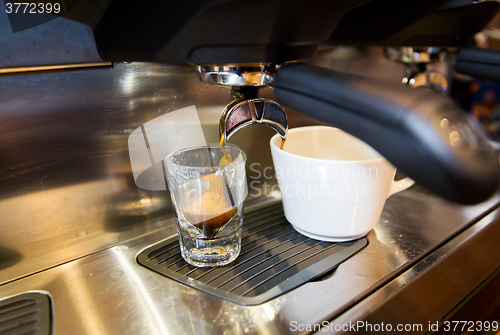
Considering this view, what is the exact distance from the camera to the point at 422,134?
181mm

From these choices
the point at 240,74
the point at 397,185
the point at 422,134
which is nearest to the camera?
the point at 422,134

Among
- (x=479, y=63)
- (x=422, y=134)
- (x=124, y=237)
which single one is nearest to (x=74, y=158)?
(x=124, y=237)

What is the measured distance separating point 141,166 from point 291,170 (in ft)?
0.55

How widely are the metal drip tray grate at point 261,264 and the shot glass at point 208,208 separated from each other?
14 mm

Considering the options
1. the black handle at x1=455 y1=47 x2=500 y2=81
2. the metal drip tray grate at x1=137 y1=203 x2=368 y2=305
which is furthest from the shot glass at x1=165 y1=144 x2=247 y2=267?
the black handle at x1=455 y1=47 x2=500 y2=81

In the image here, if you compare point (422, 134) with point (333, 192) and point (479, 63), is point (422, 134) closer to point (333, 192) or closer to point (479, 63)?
point (333, 192)

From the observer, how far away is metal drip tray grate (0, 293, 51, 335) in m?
0.29

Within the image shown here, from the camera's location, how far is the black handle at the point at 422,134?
18cm

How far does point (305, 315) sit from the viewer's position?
0.97ft

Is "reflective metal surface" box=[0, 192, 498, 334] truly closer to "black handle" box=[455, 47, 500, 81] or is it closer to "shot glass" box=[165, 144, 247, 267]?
"shot glass" box=[165, 144, 247, 267]

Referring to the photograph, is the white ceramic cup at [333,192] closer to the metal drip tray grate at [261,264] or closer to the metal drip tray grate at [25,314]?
the metal drip tray grate at [261,264]

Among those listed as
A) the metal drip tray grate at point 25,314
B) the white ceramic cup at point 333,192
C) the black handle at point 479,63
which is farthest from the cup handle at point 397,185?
the metal drip tray grate at point 25,314

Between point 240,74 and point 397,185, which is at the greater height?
point 240,74

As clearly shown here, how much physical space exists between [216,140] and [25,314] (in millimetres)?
265
